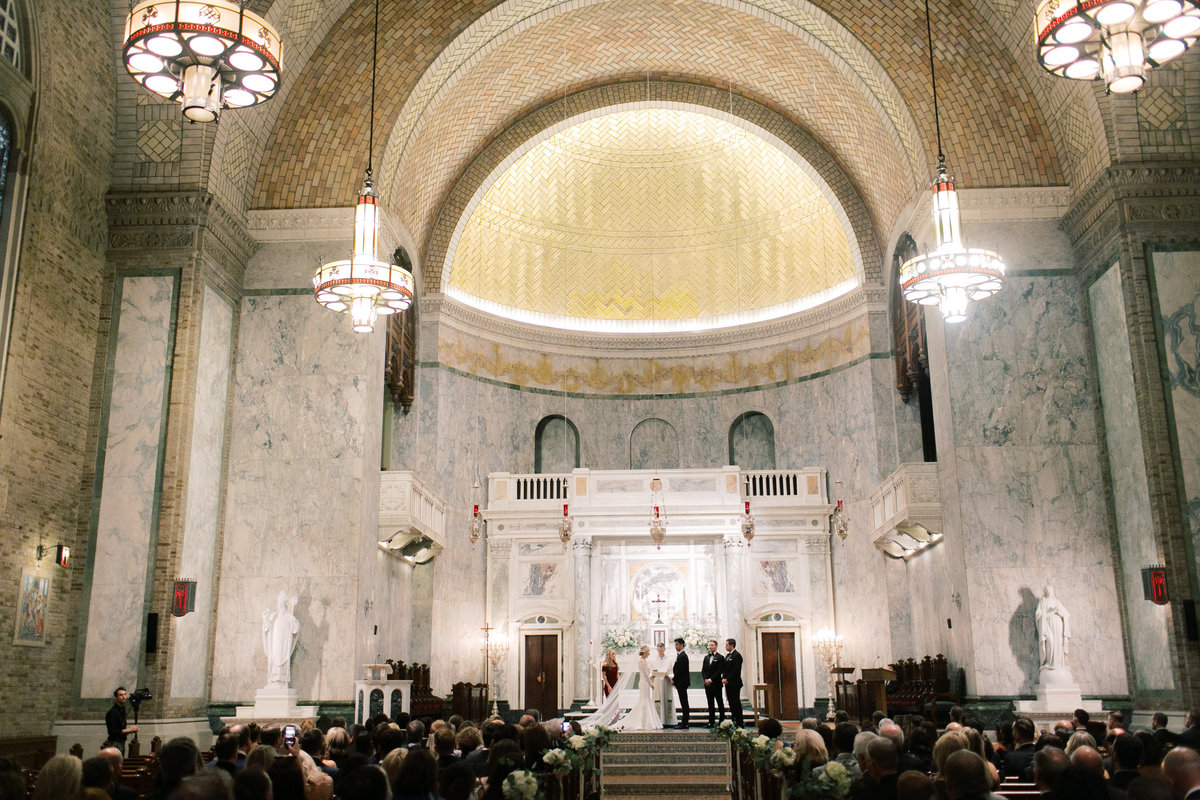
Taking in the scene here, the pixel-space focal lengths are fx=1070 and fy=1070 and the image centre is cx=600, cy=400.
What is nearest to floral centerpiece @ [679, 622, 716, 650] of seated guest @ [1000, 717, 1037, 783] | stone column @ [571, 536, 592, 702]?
stone column @ [571, 536, 592, 702]

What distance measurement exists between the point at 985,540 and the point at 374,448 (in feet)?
31.9

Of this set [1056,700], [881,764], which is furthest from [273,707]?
[881,764]

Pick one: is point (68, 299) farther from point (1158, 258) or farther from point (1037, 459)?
point (1158, 258)

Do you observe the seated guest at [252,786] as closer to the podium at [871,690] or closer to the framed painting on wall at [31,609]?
the framed painting on wall at [31,609]

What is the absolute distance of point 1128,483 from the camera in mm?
15180

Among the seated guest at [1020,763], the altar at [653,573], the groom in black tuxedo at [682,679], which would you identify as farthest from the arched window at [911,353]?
the seated guest at [1020,763]

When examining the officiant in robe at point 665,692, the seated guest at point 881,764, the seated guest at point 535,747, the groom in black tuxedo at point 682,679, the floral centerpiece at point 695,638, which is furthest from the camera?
the floral centerpiece at point 695,638

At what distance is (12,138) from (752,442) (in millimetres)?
18435

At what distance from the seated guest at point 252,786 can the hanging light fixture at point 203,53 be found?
7.11 meters

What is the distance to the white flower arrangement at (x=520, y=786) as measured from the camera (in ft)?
23.3

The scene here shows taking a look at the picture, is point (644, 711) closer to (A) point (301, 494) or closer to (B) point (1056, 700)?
(B) point (1056, 700)

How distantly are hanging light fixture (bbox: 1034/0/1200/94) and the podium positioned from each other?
11253 mm

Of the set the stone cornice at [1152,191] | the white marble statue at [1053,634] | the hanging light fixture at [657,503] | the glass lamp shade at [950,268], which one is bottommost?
the white marble statue at [1053,634]

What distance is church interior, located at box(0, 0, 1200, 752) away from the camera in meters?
14.1
